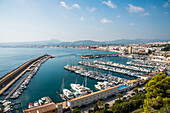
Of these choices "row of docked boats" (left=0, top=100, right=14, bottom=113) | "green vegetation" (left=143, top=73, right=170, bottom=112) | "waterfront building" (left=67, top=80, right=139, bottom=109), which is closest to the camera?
"green vegetation" (left=143, top=73, right=170, bottom=112)

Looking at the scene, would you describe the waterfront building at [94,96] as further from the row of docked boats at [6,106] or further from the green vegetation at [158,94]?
the row of docked boats at [6,106]

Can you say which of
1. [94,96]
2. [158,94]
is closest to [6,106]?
[94,96]

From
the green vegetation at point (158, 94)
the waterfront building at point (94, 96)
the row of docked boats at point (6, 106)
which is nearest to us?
the green vegetation at point (158, 94)

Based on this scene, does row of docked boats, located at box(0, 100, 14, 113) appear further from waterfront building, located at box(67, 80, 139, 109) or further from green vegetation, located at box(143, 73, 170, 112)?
green vegetation, located at box(143, 73, 170, 112)

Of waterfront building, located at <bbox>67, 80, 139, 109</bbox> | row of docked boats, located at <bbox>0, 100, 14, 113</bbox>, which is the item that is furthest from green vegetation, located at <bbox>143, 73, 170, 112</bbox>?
row of docked boats, located at <bbox>0, 100, 14, 113</bbox>

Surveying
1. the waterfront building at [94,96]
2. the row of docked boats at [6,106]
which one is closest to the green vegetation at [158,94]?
the waterfront building at [94,96]

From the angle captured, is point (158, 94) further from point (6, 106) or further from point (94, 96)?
point (6, 106)

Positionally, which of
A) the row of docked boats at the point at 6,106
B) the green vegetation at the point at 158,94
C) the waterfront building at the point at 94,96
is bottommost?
the row of docked boats at the point at 6,106

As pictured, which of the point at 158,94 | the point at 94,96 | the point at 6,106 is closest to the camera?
the point at 158,94

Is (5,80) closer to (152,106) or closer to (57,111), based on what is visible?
(57,111)

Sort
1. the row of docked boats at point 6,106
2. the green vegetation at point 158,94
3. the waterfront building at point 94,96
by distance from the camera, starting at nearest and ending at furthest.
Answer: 1. the green vegetation at point 158,94
2. the waterfront building at point 94,96
3. the row of docked boats at point 6,106

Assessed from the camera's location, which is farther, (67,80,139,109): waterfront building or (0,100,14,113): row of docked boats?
(0,100,14,113): row of docked boats
